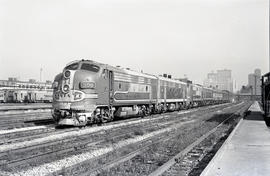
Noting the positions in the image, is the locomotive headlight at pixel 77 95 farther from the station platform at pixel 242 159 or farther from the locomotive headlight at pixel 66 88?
the station platform at pixel 242 159

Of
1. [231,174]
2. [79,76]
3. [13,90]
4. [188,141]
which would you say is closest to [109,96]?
[79,76]

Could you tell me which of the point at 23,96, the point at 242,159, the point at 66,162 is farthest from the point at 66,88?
the point at 23,96

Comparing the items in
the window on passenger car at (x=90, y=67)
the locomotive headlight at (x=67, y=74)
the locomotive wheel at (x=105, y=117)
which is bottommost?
the locomotive wheel at (x=105, y=117)

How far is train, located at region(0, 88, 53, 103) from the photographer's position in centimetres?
5425

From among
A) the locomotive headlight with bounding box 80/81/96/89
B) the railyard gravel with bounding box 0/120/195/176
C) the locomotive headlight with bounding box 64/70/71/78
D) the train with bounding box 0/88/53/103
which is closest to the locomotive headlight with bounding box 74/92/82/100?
the locomotive headlight with bounding box 80/81/96/89

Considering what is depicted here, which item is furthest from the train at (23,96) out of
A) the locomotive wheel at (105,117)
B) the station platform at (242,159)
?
the station platform at (242,159)

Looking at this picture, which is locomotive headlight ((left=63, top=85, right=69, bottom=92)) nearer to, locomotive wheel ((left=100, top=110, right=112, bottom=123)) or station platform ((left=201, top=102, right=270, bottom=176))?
locomotive wheel ((left=100, top=110, right=112, bottom=123))

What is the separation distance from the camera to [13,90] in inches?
2197

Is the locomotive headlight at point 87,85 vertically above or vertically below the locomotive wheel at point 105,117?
above

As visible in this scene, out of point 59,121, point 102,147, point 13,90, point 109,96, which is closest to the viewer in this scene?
point 102,147

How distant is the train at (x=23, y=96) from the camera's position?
2136 inches

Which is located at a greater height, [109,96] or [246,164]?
[109,96]

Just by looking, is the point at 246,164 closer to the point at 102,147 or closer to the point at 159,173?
the point at 159,173

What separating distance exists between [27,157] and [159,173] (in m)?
4.02
